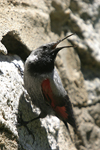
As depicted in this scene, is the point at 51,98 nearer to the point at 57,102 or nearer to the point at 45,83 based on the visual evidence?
the point at 57,102

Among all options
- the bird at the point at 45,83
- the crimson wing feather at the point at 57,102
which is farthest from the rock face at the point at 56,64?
the crimson wing feather at the point at 57,102

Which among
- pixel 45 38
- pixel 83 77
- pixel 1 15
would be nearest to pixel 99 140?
pixel 83 77

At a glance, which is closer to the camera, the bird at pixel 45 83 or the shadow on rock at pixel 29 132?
the shadow on rock at pixel 29 132

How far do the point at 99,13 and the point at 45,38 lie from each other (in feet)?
6.37

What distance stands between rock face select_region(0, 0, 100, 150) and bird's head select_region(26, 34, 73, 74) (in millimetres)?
288

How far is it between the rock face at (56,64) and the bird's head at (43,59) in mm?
288

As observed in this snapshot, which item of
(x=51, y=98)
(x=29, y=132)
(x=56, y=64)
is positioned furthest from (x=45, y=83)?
(x=56, y=64)

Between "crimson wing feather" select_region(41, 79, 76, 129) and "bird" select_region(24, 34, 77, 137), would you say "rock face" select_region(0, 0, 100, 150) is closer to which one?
"bird" select_region(24, 34, 77, 137)

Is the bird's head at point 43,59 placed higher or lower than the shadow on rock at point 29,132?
higher

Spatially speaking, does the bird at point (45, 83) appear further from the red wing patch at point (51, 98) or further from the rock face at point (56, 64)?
the rock face at point (56, 64)

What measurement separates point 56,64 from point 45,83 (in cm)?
108

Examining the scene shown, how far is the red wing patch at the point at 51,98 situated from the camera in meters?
2.10

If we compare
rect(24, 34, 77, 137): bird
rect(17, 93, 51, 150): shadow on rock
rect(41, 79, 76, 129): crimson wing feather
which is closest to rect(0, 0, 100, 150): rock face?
rect(17, 93, 51, 150): shadow on rock

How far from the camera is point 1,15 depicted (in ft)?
7.64
